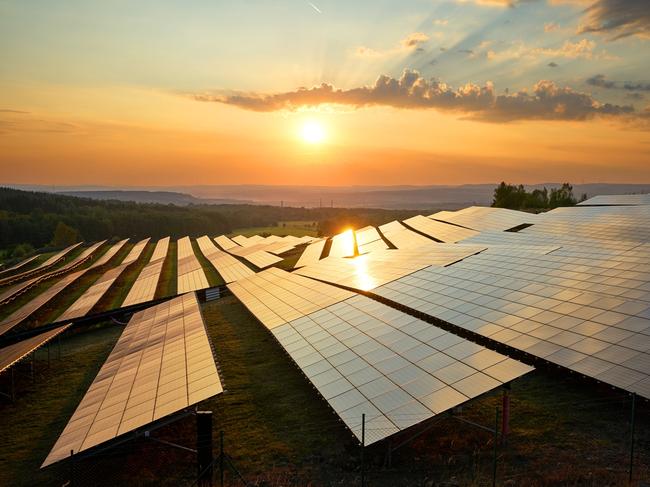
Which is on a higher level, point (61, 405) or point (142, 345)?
point (142, 345)

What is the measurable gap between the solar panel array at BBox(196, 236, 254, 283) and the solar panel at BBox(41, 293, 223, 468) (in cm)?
2561

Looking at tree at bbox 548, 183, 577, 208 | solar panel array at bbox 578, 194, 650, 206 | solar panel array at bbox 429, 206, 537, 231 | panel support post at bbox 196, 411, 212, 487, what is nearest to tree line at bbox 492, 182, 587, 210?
tree at bbox 548, 183, 577, 208

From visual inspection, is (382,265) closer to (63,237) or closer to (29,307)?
(29,307)

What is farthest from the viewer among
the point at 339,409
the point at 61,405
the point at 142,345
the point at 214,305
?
the point at 214,305

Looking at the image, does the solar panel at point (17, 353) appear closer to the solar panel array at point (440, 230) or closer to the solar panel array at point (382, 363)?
the solar panel array at point (382, 363)

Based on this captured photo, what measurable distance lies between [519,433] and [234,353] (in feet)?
58.3

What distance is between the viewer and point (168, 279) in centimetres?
6212

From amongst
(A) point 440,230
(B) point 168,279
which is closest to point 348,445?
(B) point 168,279

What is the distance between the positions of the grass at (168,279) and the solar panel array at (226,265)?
5863 mm

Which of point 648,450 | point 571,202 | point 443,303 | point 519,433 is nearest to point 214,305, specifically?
point 443,303

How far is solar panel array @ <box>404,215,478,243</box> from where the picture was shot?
215 ft

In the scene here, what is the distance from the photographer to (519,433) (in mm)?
15922

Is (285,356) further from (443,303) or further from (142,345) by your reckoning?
(443,303)

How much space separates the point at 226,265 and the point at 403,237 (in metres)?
28.0
